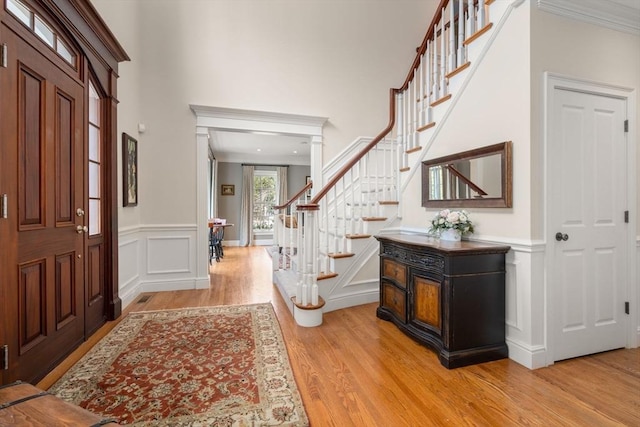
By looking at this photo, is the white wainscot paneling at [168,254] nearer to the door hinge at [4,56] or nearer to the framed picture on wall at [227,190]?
the door hinge at [4,56]

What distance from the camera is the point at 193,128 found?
4.16m

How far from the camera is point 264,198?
9383 mm

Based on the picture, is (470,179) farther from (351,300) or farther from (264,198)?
(264,198)

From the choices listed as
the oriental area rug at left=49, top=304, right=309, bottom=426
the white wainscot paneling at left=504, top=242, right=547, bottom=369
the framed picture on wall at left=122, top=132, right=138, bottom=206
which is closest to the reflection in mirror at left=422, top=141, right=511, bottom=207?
the white wainscot paneling at left=504, top=242, right=547, bottom=369

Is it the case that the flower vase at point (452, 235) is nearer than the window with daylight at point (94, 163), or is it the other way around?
the flower vase at point (452, 235)

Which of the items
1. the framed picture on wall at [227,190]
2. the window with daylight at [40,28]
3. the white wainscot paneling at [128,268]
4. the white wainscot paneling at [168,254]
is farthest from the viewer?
the framed picture on wall at [227,190]

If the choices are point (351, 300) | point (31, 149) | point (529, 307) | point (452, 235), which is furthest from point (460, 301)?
point (31, 149)

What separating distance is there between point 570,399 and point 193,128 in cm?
468

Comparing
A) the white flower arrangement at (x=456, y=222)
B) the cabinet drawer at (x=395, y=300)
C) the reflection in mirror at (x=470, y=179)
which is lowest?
the cabinet drawer at (x=395, y=300)

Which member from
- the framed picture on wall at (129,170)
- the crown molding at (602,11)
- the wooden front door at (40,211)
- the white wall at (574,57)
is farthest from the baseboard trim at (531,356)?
the framed picture on wall at (129,170)

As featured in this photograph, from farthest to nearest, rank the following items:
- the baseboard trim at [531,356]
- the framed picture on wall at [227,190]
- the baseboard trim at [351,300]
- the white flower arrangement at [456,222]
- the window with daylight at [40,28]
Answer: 1. the framed picture on wall at [227,190]
2. the baseboard trim at [351,300]
3. the white flower arrangement at [456,222]
4. the baseboard trim at [531,356]
5. the window with daylight at [40,28]

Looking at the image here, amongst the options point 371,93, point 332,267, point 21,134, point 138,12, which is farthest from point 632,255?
point 138,12

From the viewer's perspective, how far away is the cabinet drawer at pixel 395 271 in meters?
2.62

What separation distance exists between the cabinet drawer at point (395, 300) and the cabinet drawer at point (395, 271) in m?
0.08
